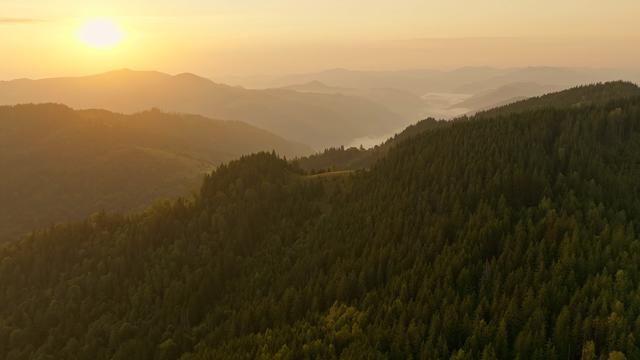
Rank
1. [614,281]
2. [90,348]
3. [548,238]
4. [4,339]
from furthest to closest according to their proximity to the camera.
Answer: [4,339]
[90,348]
[548,238]
[614,281]

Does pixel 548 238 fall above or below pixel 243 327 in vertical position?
above

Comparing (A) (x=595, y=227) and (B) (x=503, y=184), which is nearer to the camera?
(A) (x=595, y=227)

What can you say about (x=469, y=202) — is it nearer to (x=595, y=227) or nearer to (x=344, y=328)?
(x=595, y=227)

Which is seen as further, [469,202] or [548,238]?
[469,202]

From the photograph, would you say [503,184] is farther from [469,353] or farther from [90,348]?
[90,348]

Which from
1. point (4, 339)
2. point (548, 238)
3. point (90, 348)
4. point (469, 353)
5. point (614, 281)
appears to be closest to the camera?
point (469, 353)

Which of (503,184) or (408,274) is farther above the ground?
(503,184)

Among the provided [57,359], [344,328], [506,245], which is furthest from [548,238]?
[57,359]

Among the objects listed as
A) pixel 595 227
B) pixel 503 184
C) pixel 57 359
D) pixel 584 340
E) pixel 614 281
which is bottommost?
pixel 57 359

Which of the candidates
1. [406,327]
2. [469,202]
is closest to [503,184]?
[469,202]
